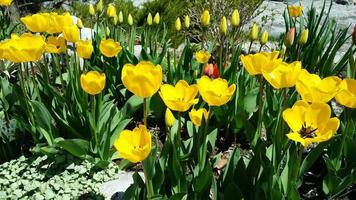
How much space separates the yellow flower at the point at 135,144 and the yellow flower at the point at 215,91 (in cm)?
31

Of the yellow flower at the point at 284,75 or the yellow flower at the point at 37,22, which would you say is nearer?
the yellow flower at the point at 284,75

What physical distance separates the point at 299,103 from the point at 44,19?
1506 mm

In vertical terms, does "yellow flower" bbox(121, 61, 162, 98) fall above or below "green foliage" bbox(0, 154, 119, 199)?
above

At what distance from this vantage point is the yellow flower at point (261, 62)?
1.91 metres

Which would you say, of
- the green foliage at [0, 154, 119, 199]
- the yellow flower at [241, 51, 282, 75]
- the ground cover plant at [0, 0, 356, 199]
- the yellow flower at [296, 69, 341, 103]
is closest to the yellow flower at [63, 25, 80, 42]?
the ground cover plant at [0, 0, 356, 199]

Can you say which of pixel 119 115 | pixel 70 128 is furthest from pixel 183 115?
pixel 70 128

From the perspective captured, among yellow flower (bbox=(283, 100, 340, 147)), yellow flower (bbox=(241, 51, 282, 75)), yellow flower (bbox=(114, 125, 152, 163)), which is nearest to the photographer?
yellow flower (bbox=(114, 125, 152, 163))

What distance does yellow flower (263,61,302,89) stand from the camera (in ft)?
5.95

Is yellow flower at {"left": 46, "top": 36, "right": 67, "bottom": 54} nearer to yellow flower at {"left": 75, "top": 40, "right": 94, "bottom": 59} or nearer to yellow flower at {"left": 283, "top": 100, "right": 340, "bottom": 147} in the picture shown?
yellow flower at {"left": 75, "top": 40, "right": 94, "bottom": 59}

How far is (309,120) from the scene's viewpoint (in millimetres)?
1727

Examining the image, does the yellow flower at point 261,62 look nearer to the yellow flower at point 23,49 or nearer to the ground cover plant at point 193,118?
the ground cover plant at point 193,118

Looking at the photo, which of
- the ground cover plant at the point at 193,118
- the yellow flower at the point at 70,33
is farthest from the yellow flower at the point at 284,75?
the yellow flower at the point at 70,33

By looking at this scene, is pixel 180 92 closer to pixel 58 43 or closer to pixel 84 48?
pixel 84 48

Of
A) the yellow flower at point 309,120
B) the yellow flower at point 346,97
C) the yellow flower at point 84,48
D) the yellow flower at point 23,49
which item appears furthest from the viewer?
the yellow flower at point 84,48
